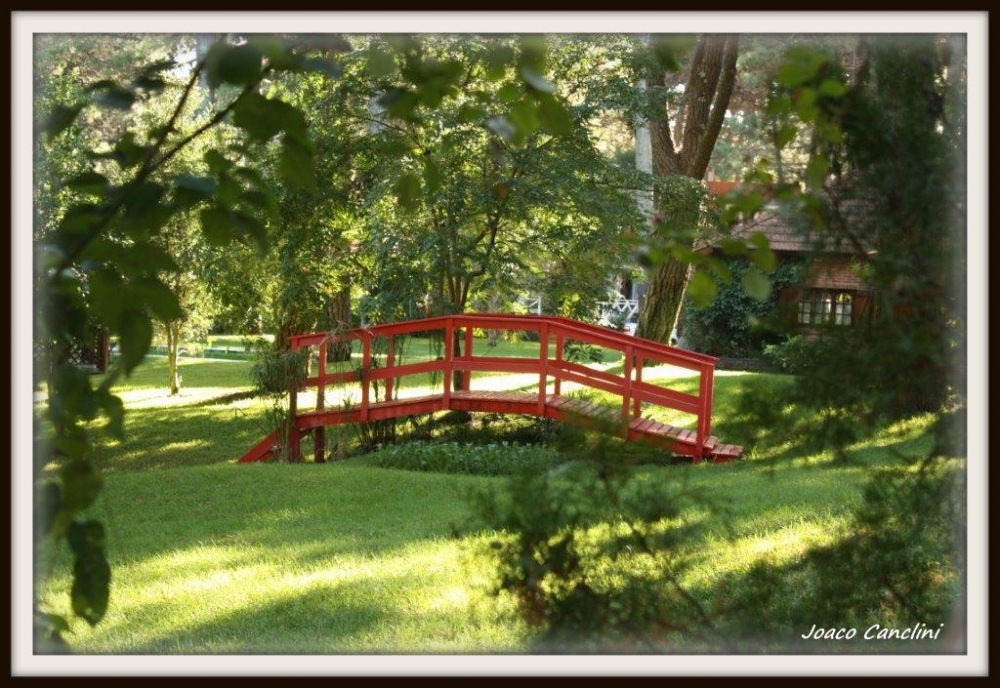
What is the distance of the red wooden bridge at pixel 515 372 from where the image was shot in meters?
7.90

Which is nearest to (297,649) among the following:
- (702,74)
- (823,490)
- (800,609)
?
(800,609)

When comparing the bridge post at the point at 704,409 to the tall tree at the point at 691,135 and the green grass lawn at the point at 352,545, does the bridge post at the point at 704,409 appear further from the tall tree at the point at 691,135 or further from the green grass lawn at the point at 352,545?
the tall tree at the point at 691,135

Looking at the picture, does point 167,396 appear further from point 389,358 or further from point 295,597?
point 295,597

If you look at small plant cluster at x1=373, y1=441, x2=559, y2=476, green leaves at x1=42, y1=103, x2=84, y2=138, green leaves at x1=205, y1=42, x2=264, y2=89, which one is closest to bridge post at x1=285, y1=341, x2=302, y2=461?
small plant cluster at x1=373, y1=441, x2=559, y2=476

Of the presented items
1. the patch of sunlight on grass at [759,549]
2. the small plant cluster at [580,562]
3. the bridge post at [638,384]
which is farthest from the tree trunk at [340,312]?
the small plant cluster at [580,562]

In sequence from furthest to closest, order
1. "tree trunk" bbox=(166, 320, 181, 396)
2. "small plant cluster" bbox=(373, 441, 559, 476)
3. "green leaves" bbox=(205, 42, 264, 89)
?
"tree trunk" bbox=(166, 320, 181, 396), "small plant cluster" bbox=(373, 441, 559, 476), "green leaves" bbox=(205, 42, 264, 89)

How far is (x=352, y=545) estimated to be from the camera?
4.98 metres

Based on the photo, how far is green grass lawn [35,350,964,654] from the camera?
3.42 m

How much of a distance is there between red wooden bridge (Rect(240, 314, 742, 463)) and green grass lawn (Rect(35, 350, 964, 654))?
436 millimetres

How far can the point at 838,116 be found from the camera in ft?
8.95

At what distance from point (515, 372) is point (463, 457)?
1.05 metres

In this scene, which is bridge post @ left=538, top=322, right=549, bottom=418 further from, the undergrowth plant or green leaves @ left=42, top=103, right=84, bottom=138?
green leaves @ left=42, top=103, right=84, bottom=138

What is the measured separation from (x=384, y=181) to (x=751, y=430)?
5953 mm

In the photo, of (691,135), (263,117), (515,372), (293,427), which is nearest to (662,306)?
(691,135)
